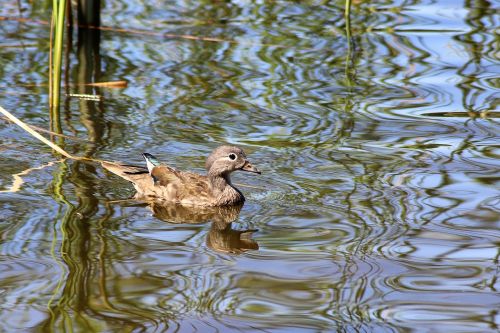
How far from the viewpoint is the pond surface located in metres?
6.09

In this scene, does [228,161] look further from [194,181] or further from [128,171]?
[128,171]

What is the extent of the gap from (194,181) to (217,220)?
59 centimetres

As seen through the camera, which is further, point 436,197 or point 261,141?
point 261,141

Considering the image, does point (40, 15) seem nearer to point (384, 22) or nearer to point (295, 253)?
point (384, 22)

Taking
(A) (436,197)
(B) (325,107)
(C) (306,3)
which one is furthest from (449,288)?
(C) (306,3)

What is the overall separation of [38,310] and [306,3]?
27.6 feet

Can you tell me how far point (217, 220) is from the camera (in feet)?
25.8

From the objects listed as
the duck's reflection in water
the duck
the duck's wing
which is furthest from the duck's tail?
the duck's reflection in water

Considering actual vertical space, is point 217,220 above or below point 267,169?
below

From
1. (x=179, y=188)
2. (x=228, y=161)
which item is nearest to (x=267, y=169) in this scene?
(x=228, y=161)

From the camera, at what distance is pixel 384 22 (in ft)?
42.0

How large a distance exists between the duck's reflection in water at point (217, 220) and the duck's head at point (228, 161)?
0.31 m

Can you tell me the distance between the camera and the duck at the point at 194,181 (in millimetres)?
8250

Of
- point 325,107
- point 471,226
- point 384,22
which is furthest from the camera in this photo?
point 384,22
